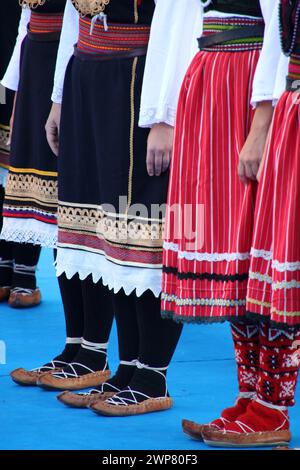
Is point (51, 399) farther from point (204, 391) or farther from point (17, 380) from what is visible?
point (204, 391)

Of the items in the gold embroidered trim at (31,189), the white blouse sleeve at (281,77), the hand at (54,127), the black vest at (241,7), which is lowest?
the gold embroidered trim at (31,189)

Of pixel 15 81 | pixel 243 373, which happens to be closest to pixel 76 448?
pixel 243 373

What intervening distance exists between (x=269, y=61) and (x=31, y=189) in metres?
1.62

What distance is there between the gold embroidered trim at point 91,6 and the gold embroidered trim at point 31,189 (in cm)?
79

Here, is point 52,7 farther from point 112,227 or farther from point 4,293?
point 4,293

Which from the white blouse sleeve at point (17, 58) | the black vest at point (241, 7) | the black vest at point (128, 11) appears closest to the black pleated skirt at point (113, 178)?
the black vest at point (128, 11)

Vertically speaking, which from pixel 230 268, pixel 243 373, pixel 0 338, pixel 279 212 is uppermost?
pixel 279 212

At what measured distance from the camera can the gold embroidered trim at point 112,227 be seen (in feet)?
10.3

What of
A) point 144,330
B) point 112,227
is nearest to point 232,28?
point 112,227

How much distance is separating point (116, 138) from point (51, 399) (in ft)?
2.84

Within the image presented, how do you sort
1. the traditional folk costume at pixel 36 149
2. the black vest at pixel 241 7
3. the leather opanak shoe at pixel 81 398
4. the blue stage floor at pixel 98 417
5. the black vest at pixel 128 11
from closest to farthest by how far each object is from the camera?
the black vest at pixel 241 7 → the blue stage floor at pixel 98 417 → the black vest at pixel 128 11 → the leather opanak shoe at pixel 81 398 → the traditional folk costume at pixel 36 149

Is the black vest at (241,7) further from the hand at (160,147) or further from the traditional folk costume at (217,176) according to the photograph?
the hand at (160,147)

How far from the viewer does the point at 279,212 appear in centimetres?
249

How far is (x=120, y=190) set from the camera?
3156 millimetres
